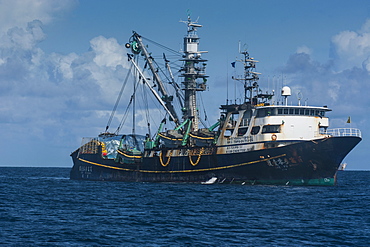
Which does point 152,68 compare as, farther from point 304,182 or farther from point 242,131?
point 304,182

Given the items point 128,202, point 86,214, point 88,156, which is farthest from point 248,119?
point 88,156

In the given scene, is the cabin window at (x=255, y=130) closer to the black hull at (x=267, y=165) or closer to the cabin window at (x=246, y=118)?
the cabin window at (x=246, y=118)

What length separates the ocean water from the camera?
3108 cm

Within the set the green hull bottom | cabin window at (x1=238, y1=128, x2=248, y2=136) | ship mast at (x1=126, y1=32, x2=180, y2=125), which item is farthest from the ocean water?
ship mast at (x1=126, y1=32, x2=180, y2=125)

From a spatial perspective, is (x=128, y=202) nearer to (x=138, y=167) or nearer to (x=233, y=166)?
(x=233, y=166)

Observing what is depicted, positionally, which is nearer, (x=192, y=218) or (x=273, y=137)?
(x=192, y=218)

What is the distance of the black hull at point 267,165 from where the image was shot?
5847 centimetres

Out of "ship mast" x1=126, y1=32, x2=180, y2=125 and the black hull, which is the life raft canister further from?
"ship mast" x1=126, y1=32, x2=180, y2=125

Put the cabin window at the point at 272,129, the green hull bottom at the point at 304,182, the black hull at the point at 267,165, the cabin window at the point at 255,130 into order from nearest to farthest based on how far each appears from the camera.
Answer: the black hull at the point at 267,165, the green hull bottom at the point at 304,182, the cabin window at the point at 272,129, the cabin window at the point at 255,130

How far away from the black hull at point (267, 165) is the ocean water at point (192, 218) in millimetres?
2784

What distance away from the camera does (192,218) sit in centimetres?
3900

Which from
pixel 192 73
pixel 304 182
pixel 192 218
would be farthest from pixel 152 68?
pixel 192 218

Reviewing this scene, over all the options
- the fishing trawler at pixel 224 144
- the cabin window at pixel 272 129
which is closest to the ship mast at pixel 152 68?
the fishing trawler at pixel 224 144

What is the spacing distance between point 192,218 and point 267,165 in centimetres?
2346
